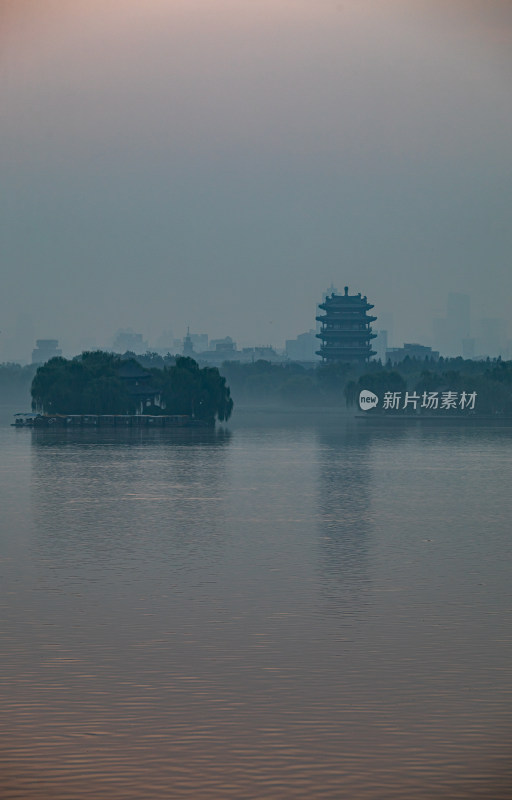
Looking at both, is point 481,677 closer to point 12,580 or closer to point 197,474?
point 12,580

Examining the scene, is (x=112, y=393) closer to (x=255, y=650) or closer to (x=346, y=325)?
(x=255, y=650)

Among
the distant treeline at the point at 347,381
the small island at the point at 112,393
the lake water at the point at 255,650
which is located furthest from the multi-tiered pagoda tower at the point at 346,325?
the lake water at the point at 255,650

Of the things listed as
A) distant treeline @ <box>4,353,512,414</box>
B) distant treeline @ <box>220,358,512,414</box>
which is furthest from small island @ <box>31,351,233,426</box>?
distant treeline @ <box>220,358,512,414</box>

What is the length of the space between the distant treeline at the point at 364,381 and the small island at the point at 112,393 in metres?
34.3

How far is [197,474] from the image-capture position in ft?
153

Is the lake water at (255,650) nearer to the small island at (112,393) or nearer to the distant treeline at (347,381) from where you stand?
the small island at (112,393)

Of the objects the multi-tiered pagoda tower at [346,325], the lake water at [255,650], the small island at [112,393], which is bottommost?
the lake water at [255,650]

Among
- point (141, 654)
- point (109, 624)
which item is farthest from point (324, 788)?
point (109, 624)

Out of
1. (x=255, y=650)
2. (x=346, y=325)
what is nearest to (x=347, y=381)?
(x=346, y=325)

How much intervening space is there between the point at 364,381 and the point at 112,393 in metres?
42.0

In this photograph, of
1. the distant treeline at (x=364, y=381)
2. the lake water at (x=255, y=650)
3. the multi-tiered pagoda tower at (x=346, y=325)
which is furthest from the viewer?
the multi-tiered pagoda tower at (x=346, y=325)

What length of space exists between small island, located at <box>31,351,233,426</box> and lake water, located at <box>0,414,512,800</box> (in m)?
48.9

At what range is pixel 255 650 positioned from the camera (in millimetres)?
14469

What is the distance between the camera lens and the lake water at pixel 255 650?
998cm
